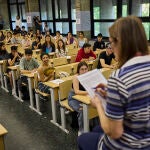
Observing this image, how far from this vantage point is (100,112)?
1.25 metres

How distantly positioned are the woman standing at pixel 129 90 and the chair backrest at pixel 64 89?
7.58ft

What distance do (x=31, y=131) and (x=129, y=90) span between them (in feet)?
9.11

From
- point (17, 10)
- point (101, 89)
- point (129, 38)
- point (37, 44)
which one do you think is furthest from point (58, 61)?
point (17, 10)

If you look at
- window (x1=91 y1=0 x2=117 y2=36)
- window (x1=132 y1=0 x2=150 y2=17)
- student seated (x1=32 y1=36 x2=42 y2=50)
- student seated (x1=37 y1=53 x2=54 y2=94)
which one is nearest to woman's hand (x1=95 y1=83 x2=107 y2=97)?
student seated (x1=37 y1=53 x2=54 y2=94)

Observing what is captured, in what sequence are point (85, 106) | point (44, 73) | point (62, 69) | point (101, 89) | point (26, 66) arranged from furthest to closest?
point (26, 66) → point (62, 69) → point (44, 73) → point (85, 106) → point (101, 89)

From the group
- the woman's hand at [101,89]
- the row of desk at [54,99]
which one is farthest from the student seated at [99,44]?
the woman's hand at [101,89]

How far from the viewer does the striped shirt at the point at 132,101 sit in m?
1.10

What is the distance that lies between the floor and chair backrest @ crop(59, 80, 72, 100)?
1.70 feet

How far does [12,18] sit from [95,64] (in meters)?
12.3

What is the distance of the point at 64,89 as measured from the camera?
11.6ft

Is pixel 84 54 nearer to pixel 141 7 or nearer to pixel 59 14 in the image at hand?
pixel 141 7

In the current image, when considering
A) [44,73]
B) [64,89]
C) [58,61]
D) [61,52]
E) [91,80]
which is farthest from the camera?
[61,52]

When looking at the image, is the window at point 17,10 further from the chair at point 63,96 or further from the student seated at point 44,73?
the chair at point 63,96

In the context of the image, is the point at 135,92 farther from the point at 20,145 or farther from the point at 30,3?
the point at 30,3
